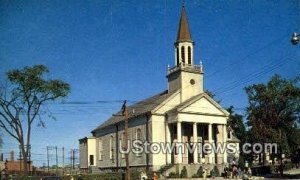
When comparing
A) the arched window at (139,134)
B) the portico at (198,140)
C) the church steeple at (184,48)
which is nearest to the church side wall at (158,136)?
the portico at (198,140)

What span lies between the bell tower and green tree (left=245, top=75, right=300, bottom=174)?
31.6 feet

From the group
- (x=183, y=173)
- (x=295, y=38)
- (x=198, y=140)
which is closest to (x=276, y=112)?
(x=198, y=140)

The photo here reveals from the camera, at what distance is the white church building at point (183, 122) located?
53.4 meters

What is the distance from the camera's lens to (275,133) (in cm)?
5578

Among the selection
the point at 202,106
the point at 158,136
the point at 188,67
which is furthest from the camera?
the point at 188,67

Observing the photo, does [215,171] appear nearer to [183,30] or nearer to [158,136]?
[158,136]

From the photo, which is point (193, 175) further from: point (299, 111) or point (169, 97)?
point (299, 111)

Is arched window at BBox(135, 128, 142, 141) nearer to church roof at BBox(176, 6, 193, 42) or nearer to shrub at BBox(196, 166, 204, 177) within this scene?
shrub at BBox(196, 166, 204, 177)

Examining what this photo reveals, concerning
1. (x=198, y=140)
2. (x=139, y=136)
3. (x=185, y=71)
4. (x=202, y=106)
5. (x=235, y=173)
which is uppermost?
(x=185, y=71)

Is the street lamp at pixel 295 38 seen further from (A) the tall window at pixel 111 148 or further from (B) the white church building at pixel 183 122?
(A) the tall window at pixel 111 148

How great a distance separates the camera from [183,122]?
54094 millimetres

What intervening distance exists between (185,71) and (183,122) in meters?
7.08

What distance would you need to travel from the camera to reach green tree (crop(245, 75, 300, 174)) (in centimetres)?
5625

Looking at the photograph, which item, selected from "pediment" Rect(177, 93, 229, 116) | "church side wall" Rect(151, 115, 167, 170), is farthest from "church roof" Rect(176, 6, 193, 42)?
"church side wall" Rect(151, 115, 167, 170)
